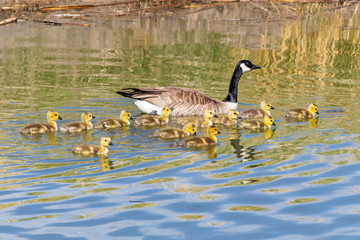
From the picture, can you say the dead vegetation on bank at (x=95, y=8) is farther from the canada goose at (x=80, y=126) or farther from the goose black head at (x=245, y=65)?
the canada goose at (x=80, y=126)

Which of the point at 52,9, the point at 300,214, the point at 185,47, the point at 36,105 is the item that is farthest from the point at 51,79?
the point at 300,214

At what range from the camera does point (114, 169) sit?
845cm

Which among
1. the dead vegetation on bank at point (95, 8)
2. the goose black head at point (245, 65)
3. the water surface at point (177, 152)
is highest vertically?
the dead vegetation on bank at point (95, 8)

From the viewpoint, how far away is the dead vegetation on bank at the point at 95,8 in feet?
69.8

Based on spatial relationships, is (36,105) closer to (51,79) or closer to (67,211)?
(51,79)

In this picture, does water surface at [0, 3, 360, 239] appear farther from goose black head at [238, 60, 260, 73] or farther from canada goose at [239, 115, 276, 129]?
goose black head at [238, 60, 260, 73]

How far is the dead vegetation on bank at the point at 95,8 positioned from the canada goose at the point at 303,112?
9.76 meters

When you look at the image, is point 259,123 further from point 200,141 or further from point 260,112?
point 200,141

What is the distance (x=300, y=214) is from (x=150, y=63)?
34.9 ft

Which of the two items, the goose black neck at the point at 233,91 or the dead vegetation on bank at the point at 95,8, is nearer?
the goose black neck at the point at 233,91

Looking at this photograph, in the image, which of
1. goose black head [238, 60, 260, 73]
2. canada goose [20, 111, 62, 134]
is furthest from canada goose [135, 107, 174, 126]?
goose black head [238, 60, 260, 73]

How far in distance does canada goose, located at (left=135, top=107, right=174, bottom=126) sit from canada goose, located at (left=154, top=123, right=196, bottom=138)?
2.71ft

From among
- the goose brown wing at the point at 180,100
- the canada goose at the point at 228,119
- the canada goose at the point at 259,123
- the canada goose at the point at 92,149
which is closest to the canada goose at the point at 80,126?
the canada goose at the point at 92,149

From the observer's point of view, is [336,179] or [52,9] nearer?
[336,179]
